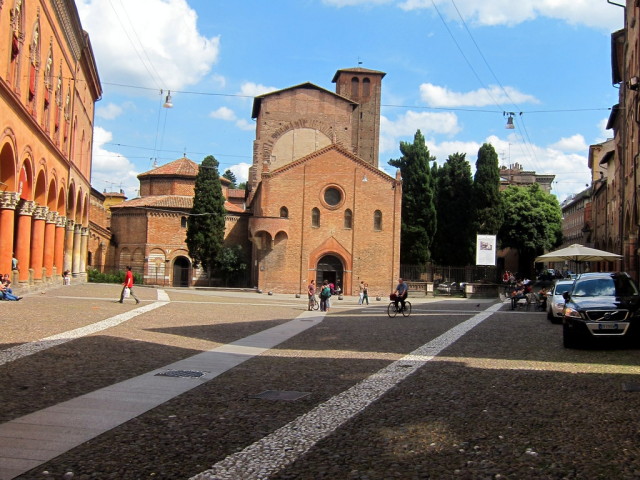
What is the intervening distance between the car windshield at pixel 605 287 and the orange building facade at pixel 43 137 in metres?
17.5

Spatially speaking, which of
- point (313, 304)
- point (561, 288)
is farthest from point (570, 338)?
point (313, 304)

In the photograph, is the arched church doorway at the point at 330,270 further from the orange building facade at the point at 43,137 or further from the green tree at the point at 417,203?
the orange building facade at the point at 43,137

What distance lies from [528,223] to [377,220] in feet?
58.5

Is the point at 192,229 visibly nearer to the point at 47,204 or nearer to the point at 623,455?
the point at 47,204

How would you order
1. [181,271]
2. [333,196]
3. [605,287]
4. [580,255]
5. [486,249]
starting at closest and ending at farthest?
1. [605,287]
2. [580,255]
3. [486,249]
4. [333,196]
5. [181,271]

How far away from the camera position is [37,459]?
524cm

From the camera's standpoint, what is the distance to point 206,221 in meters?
52.0

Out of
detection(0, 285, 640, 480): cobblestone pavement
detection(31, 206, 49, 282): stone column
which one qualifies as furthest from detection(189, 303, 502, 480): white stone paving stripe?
detection(31, 206, 49, 282): stone column

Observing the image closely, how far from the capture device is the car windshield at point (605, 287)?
1428 centimetres

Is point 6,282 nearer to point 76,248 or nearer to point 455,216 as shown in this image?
point 76,248

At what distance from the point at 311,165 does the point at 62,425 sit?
4356 centimetres

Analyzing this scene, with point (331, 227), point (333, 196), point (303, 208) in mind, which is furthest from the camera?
point (333, 196)

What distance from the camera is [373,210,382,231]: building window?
162ft

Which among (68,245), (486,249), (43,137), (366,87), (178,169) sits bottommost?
(68,245)
